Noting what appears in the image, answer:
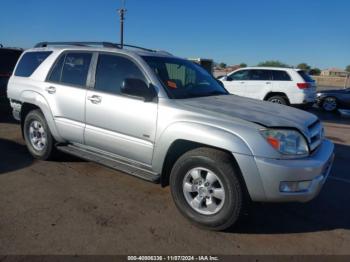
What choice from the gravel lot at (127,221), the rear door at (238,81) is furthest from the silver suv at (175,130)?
the rear door at (238,81)

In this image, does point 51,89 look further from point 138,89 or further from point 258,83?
point 258,83

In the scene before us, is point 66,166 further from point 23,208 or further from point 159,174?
point 159,174

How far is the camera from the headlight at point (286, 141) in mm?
3180

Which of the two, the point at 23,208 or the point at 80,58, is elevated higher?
the point at 80,58

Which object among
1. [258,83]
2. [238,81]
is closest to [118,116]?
[258,83]

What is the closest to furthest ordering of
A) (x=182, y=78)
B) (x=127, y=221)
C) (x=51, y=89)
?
(x=127, y=221), (x=182, y=78), (x=51, y=89)

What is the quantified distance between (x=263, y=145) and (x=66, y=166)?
3.21 metres

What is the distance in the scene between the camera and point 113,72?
4367 millimetres

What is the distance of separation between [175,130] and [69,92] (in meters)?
1.92

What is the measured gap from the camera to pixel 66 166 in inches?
203

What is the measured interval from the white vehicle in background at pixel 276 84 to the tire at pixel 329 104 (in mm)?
3107

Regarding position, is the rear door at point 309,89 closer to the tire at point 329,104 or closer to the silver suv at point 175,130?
the tire at point 329,104

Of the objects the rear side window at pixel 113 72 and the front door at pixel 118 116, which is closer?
the front door at pixel 118 116

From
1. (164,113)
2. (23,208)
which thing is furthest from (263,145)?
(23,208)
